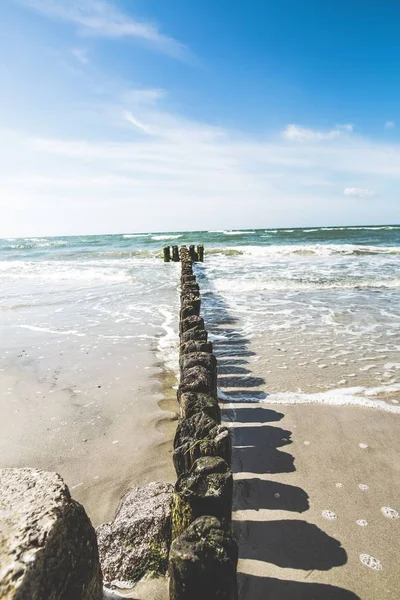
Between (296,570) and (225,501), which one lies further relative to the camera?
(296,570)

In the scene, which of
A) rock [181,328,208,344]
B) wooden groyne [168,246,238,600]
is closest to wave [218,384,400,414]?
rock [181,328,208,344]

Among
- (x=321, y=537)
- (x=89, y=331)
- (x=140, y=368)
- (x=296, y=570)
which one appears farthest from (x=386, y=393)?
(x=89, y=331)

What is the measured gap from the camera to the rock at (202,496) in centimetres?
224

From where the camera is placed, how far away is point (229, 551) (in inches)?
72.8

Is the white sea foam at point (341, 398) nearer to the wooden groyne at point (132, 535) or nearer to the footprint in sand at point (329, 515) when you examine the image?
the footprint in sand at point (329, 515)

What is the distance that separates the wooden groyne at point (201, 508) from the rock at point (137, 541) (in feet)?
0.61

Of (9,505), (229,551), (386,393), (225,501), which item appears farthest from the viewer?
(386,393)

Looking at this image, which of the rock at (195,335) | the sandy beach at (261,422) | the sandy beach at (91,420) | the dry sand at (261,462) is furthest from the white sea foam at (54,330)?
the rock at (195,335)

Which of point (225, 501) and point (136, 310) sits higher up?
point (225, 501)

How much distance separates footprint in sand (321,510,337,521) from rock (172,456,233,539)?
110 cm

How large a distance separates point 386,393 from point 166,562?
3.80 metres

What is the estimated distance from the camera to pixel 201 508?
2.24 metres

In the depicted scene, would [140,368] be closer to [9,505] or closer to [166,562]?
[166,562]

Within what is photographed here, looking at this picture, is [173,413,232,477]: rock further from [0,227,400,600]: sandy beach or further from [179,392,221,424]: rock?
[0,227,400,600]: sandy beach
